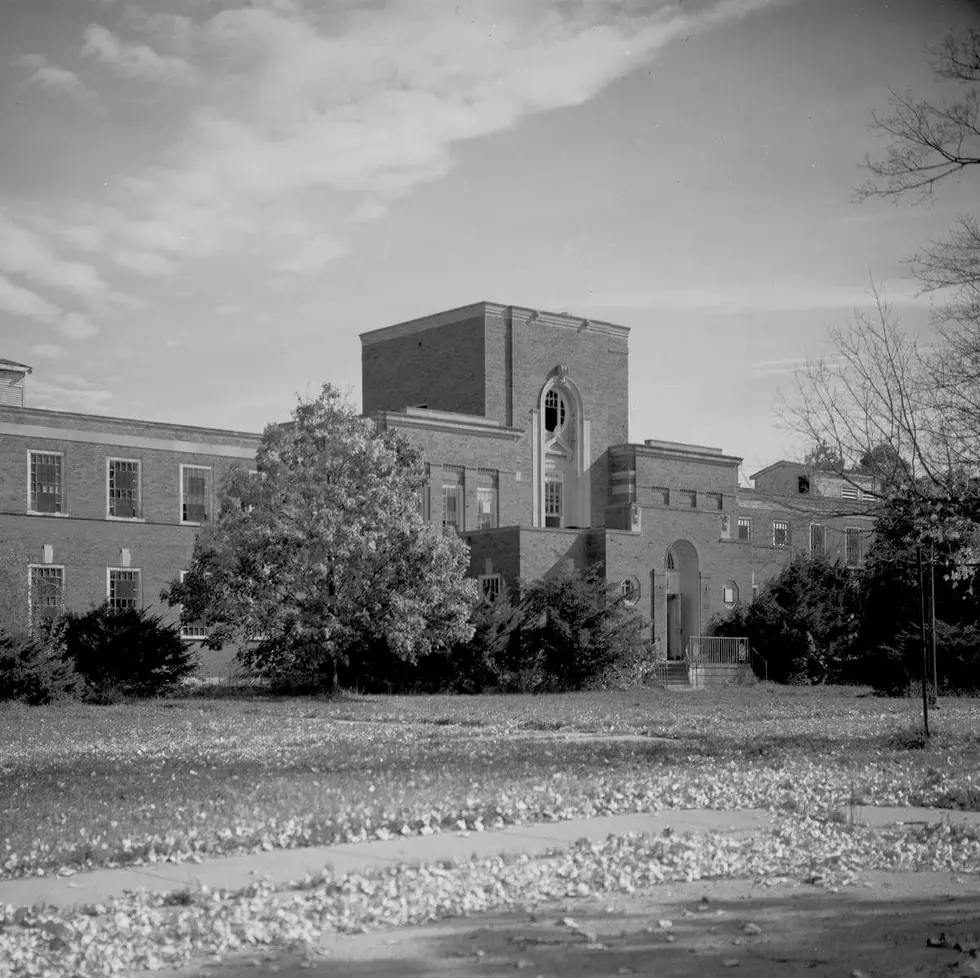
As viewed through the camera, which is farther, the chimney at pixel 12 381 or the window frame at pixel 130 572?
the chimney at pixel 12 381

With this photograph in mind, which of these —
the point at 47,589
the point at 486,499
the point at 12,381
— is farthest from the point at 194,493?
the point at 486,499

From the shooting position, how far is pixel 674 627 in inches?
2264

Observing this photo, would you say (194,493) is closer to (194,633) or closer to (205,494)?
(205,494)

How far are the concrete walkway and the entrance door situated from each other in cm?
4478

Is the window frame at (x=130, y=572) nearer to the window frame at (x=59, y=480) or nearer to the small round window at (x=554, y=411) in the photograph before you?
the window frame at (x=59, y=480)

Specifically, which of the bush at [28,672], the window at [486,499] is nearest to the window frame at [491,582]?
the window at [486,499]

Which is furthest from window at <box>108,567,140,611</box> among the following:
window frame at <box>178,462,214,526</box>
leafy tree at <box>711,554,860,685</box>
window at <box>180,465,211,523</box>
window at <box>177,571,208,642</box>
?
leafy tree at <box>711,554,860,685</box>

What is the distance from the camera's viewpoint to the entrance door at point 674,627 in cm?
5731

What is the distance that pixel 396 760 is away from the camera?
16812 mm

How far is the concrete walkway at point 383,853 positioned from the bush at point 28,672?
23528 mm

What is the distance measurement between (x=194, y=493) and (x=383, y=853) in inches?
1628

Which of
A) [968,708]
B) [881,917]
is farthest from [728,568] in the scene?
[881,917]

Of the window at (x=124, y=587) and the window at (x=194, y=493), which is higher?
the window at (x=194, y=493)

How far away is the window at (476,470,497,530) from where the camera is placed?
56656 mm
